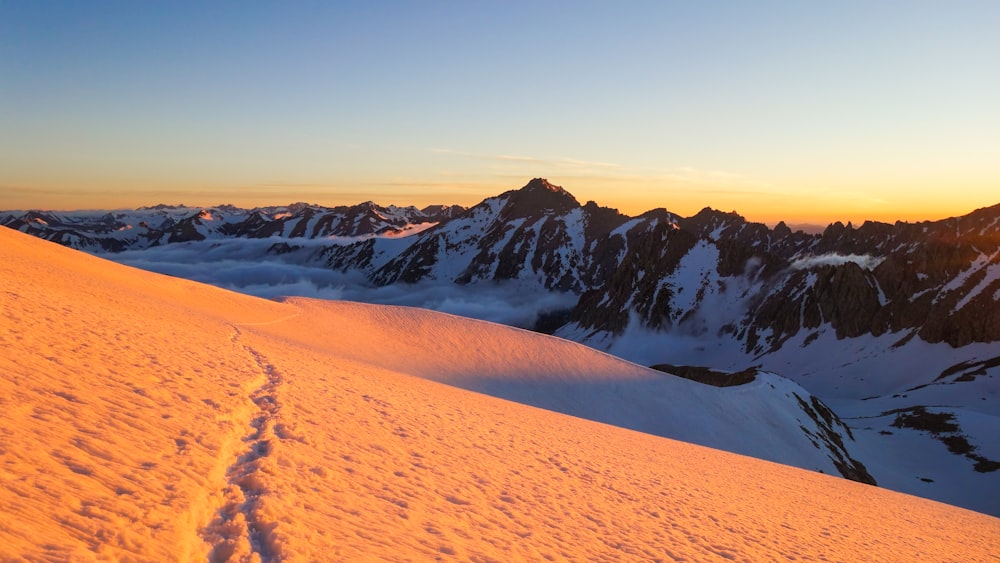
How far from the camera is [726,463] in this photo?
983 inches

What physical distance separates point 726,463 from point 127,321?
26.0 m

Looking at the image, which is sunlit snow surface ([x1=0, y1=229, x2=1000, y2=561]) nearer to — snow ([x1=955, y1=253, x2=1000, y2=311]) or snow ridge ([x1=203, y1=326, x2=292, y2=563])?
snow ridge ([x1=203, y1=326, x2=292, y2=563])

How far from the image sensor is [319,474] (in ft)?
35.3

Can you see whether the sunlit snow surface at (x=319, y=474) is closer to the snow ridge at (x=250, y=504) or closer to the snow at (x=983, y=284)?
the snow ridge at (x=250, y=504)

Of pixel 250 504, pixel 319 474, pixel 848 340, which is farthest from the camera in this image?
pixel 848 340

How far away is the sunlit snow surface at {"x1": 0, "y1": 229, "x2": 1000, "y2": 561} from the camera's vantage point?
24.9 ft

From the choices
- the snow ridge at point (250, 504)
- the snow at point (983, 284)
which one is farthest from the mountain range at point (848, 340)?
the snow ridge at point (250, 504)

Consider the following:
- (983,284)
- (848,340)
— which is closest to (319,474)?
(848,340)

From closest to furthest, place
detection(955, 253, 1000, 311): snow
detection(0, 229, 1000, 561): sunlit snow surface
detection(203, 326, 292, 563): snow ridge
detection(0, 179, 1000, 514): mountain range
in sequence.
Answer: detection(203, 326, 292, 563): snow ridge → detection(0, 229, 1000, 561): sunlit snow surface → detection(0, 179, 1000, 514): mountain range → detection(955, 253, 1000, 311): snow

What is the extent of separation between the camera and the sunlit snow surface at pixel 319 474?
7594 mm

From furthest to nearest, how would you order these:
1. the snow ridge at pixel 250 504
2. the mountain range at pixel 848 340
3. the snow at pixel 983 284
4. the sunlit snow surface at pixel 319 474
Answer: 1. the snow at pixel 983 284
2. the mountain range at pixel 848 340
3. the sunlit snow surface at pixel 319 474
4. the snow ridge at pixel 250 504

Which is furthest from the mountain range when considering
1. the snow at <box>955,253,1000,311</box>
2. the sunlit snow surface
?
the sunlit snow surface

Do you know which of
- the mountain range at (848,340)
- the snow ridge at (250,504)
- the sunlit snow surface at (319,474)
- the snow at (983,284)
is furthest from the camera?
the snow at (983,284)

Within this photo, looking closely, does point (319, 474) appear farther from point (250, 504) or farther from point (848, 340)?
point (848, 340)
